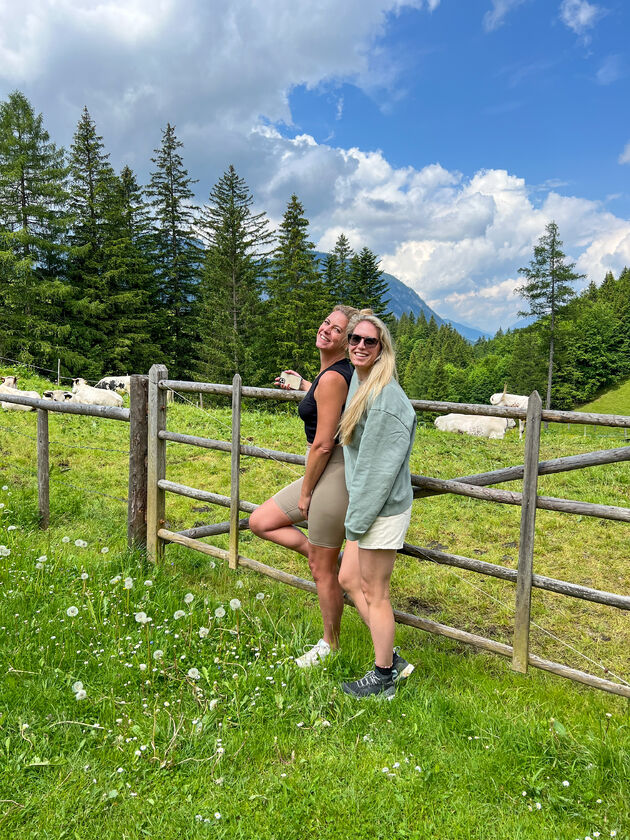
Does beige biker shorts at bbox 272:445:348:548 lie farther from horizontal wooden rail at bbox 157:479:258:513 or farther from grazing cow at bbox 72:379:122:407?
grazing cow at bbox 72:379:122:407

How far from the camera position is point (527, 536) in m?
3.33

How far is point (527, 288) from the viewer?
4609 cm

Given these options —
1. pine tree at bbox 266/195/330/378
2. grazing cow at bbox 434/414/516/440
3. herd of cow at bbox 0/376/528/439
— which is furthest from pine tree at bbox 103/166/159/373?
grazing cow at bbox 434/414/516/440

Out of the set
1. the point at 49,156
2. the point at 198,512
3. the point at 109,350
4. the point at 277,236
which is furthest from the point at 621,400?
the point at 198,512

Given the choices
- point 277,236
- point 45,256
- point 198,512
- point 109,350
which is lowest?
point 198,512

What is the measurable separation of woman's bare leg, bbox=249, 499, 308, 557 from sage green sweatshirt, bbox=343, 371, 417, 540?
0.85 meters

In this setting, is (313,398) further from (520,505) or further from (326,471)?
(520,505)

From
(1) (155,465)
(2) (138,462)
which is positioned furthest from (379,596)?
(2) (138,462)

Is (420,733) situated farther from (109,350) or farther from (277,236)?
(277,236)

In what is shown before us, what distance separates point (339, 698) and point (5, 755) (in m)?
1.72

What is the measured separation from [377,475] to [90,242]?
118 feet

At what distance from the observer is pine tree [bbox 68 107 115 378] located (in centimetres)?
3228

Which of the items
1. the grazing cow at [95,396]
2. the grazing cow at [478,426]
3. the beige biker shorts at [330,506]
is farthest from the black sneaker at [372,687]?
the grazing cow at [478,426]

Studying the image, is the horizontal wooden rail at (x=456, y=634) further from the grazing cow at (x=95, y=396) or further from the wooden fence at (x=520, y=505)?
the grazing cow at (x=95, y=396)
